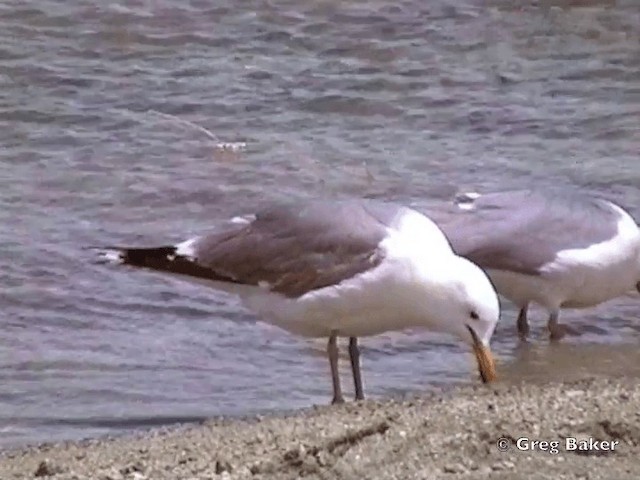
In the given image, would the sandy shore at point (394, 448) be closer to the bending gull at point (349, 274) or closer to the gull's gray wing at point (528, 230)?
the bending gull at point (349, 274)

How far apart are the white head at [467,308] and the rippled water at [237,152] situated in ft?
1.22

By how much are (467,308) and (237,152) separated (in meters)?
3.44

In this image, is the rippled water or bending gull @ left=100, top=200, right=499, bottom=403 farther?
the rippled water

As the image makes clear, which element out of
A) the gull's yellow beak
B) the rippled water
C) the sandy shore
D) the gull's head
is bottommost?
the rippled water

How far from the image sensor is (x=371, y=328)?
5.81m

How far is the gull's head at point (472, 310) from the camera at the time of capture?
5742 mm

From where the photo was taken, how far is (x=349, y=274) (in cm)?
568

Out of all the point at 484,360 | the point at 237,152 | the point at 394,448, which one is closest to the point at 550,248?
the point at 484,360

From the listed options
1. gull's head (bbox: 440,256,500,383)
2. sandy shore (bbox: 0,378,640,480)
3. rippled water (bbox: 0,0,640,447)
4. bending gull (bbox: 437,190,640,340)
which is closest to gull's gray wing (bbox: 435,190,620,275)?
bending gull (bbox: 437,190,640,340)

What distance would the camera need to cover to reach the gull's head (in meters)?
5.74

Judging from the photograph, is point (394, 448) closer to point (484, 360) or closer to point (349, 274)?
point (349, 274)

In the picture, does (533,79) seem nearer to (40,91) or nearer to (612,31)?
(612,31)

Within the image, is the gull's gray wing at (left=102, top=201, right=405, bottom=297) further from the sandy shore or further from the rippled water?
the sandy shore

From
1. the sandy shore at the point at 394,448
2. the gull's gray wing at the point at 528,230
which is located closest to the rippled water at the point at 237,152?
the gull's gray wing at the point at 528,230
